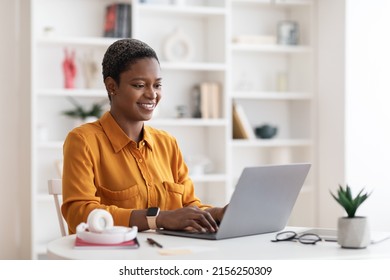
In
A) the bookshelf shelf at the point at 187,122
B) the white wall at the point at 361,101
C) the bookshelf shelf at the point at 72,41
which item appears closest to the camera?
the bookshelf shelf at the point at 72,41

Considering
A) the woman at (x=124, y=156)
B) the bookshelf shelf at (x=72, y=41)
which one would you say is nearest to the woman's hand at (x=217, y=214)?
the woman at (x=124, y=156)

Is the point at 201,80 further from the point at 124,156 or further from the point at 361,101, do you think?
the point at 124,156

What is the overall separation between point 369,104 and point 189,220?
3.20m

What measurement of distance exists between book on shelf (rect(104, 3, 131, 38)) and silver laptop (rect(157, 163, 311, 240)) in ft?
9.48

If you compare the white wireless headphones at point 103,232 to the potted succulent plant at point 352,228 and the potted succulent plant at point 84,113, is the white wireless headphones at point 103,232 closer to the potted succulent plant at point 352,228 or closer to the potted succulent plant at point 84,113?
the potted succulent plant at point 352,228

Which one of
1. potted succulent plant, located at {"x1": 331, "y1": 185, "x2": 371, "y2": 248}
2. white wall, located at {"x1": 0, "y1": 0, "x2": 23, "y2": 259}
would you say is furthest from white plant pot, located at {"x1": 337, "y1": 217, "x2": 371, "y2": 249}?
white wall, located at {"x1": 0, "y1": 0, "x2": 23, "y2": 259}

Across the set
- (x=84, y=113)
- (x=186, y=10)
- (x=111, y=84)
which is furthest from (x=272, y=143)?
(x=111, y=84)

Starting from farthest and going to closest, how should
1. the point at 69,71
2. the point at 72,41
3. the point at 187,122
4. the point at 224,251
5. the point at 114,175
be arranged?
the point at 187,122 → the point at 69,71 → the point at 72,41 → the point at 114,175 → the point at 224,251

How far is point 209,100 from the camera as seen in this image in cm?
488

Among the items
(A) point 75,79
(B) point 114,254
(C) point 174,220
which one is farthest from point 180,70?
(B) point 114,254

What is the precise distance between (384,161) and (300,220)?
0.81 meters

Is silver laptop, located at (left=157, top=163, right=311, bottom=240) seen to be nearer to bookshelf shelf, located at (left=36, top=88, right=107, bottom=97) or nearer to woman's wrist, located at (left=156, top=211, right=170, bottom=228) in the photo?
woman's wrist, located at (left=156, top=211, right=170, bottom=228)

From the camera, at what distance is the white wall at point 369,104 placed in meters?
4.80

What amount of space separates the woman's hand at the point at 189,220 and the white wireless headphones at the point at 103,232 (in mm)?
202
